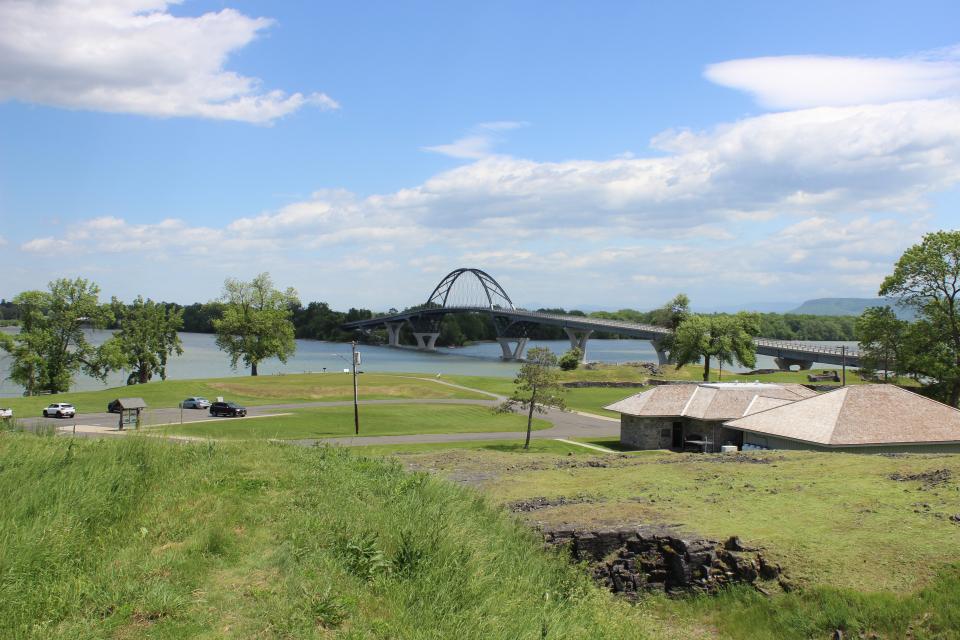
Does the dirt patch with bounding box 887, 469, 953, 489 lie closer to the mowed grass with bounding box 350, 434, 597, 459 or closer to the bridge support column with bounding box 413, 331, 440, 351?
the mowed grass with bounding box 350, 434, 597, 459

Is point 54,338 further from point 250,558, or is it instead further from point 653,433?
point 250,558

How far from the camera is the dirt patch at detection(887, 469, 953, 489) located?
1833 cm

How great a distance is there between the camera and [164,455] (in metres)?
14.9

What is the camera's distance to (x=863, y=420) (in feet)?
101

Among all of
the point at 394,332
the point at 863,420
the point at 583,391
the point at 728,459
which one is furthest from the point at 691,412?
the point at 394,332

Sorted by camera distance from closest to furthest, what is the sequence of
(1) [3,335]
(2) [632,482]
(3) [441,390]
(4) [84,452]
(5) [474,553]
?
(5) [474,553] < (4) [84,452] < (2) [632,482] < (1) [3,335] < (3) [441,390]

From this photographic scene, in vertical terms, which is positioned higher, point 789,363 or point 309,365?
point 789,363

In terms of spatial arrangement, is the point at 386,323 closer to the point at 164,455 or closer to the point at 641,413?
the point at 641,413

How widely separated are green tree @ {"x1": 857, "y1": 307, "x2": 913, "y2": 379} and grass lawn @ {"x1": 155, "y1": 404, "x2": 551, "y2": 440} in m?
25.2

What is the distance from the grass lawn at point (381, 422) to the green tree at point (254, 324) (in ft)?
119

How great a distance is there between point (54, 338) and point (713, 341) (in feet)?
244

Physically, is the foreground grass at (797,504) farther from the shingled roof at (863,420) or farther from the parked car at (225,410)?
the parked car at (225,410)

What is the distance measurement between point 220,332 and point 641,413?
65093 mm

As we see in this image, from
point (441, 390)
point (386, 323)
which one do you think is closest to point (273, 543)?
point (441, 390)
